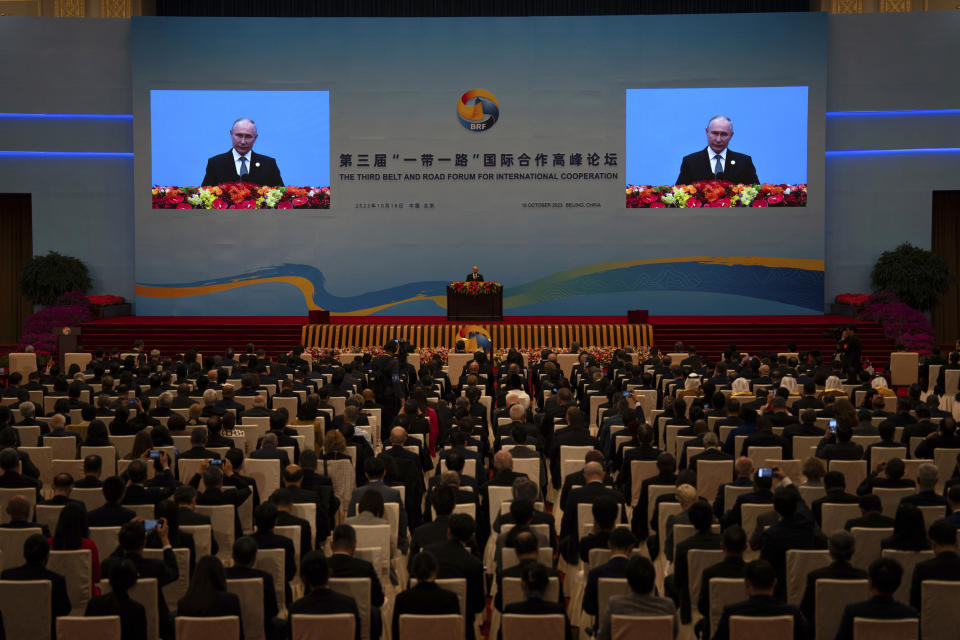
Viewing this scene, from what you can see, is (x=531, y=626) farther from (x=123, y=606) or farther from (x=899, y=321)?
(x=899, y=321)

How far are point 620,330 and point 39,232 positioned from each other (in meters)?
13.0

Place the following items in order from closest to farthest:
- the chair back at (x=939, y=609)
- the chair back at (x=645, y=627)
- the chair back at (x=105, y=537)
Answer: the chair back at (x=645, y=627) < the chair back at (x=939, y=609) < the chair back at (x=105, y=537)

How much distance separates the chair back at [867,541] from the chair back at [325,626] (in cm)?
298

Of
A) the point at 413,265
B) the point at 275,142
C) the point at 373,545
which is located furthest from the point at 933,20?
the point at 373,545

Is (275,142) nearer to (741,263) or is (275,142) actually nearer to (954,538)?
(741,263)

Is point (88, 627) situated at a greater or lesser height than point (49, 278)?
lesser

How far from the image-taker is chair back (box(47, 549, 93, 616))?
555cm

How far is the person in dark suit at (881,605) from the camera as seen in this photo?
4613 millimetres

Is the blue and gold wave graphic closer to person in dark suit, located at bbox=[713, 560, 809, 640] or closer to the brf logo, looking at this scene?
the brf logo

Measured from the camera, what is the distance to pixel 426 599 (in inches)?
192

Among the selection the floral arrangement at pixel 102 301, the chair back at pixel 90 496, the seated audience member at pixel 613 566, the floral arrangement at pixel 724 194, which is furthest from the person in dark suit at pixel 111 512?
the floral arrangement at pixel 724 194

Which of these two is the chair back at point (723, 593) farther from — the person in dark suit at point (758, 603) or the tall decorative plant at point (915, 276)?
the tall decorative plant at point (915, 276)

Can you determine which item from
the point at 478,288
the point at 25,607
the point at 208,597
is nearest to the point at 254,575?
the point at 208,597

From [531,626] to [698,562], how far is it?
4.21 feet
